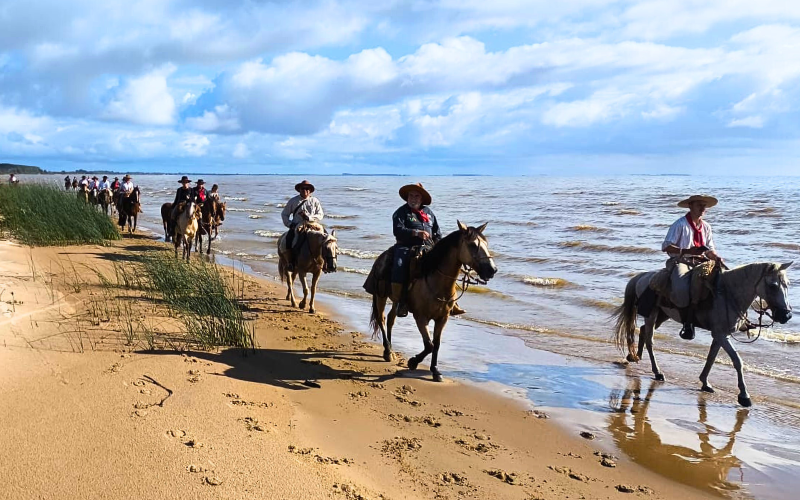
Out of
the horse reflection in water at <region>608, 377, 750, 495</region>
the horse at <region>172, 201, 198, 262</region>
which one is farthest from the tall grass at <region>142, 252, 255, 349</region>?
the horse at <region>172, 201, 198, 262</region>

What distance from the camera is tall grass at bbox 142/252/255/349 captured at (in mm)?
6914

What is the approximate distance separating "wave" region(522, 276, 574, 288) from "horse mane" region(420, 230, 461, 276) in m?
7.83

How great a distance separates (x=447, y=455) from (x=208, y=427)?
6.27ft

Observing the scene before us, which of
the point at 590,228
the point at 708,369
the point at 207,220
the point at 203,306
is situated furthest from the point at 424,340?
the point at 590,228

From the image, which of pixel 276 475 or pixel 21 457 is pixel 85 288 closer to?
pixel 21 457

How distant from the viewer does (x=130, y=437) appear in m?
3.93

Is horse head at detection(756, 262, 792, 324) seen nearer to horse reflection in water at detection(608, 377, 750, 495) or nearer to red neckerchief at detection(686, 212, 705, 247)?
red neckerchief at detection(686, 212, 705, 247)

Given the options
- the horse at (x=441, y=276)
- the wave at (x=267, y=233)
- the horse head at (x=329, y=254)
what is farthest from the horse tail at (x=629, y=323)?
the wave at (x=267, y=233)

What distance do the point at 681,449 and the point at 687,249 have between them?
9.72 feet

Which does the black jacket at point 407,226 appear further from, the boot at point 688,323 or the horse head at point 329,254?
the boot at point 688,323

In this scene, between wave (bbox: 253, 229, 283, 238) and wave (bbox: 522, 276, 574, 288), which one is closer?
wave (bbox: 522, 276, 574, 288)

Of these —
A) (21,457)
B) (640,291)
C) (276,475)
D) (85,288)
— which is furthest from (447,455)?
(85,288)

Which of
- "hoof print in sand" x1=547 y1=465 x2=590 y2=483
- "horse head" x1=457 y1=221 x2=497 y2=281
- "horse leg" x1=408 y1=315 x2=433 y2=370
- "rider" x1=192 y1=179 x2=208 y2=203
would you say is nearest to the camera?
"hoof print in sand" x1=547 y1=465 x2=590 y2=483

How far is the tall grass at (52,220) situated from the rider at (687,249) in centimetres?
1420
